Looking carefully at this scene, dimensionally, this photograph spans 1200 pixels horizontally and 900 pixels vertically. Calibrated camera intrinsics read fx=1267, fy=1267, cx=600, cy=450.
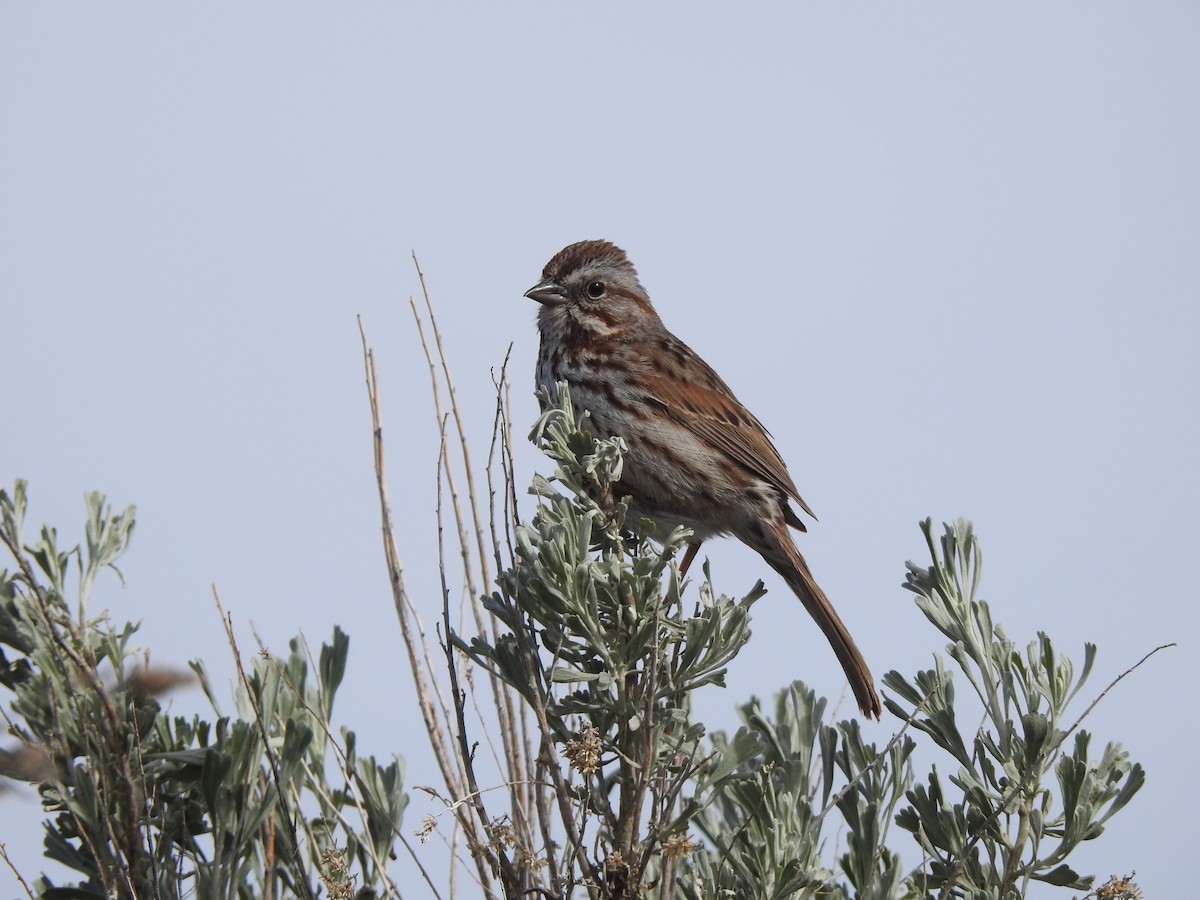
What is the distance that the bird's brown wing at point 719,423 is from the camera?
188 inches

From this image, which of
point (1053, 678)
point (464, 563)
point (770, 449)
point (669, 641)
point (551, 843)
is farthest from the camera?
point (770, 449)

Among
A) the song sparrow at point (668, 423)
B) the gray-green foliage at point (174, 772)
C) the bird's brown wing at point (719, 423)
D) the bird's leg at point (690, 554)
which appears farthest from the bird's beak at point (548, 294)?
the gray-green foliage at point (174, 772)

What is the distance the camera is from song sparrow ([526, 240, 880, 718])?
4.59m

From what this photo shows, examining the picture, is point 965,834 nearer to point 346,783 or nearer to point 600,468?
point 600,468

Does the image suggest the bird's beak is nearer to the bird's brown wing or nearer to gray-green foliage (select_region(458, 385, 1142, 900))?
the bird's brown wing

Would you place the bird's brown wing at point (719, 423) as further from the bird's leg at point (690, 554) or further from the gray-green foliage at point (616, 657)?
the gray-green foliage at point (616, 657)

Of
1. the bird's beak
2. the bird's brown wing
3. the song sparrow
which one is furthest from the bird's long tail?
the bird's beak

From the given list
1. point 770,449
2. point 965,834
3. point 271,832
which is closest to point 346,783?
point 271,832

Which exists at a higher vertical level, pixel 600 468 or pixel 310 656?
pixel 600 468

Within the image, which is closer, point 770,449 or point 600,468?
point 600,468

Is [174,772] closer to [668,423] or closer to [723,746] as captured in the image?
[723,746]

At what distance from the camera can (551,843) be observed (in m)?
2.49

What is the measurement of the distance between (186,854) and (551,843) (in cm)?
80

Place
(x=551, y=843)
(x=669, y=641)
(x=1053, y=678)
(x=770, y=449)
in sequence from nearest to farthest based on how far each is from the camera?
(x=551, y=843)
(x=669, y=641)
(x=1053, y=678)
(x=770, y=449)
